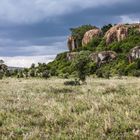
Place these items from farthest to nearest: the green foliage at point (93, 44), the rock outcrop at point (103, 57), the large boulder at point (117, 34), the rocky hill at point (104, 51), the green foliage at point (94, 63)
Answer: the green foliage at point (93, 44), the large boulder at point (117, 34), the rock outcrop at point (103, 57), the rocky hill at point (104, 51), the green foliage at point (94, 63)

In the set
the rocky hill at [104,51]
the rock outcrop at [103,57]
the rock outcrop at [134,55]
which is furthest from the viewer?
the rock outcrop at [103,57]

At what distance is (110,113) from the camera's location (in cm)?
1206

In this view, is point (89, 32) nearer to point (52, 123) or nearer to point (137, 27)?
point (137, 27)

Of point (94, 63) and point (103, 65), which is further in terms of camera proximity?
point (103, 65)

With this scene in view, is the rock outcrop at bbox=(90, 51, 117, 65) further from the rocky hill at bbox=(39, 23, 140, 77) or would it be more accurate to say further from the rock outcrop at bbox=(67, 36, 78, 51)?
the rock outcrop at bbox=(67, 36, 78, 51)

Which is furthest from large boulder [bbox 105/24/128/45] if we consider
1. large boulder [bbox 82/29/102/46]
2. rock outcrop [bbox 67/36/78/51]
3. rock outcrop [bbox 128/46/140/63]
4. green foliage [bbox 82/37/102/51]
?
rock outcrop [bbox 128/46/140/63]

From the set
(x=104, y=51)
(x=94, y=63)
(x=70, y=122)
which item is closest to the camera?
(x=70, y=122)

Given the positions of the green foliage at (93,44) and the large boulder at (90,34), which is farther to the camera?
the large boulder at (90,34)

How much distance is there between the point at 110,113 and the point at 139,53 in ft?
313

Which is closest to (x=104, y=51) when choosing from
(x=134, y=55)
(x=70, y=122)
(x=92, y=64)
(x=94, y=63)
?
(x=94, y=63)

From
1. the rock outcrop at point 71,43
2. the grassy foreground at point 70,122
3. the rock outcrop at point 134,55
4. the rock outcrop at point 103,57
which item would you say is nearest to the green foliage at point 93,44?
the rock outcrop at point 71,43

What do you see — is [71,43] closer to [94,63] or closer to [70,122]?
[94,63]

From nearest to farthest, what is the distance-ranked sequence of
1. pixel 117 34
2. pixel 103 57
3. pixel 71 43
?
1. pixel 103 57
2. pixel 117 34
3. pixel 71 43

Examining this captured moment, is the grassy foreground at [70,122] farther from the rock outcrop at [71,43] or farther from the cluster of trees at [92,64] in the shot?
the rock outcrop at [71,43]
